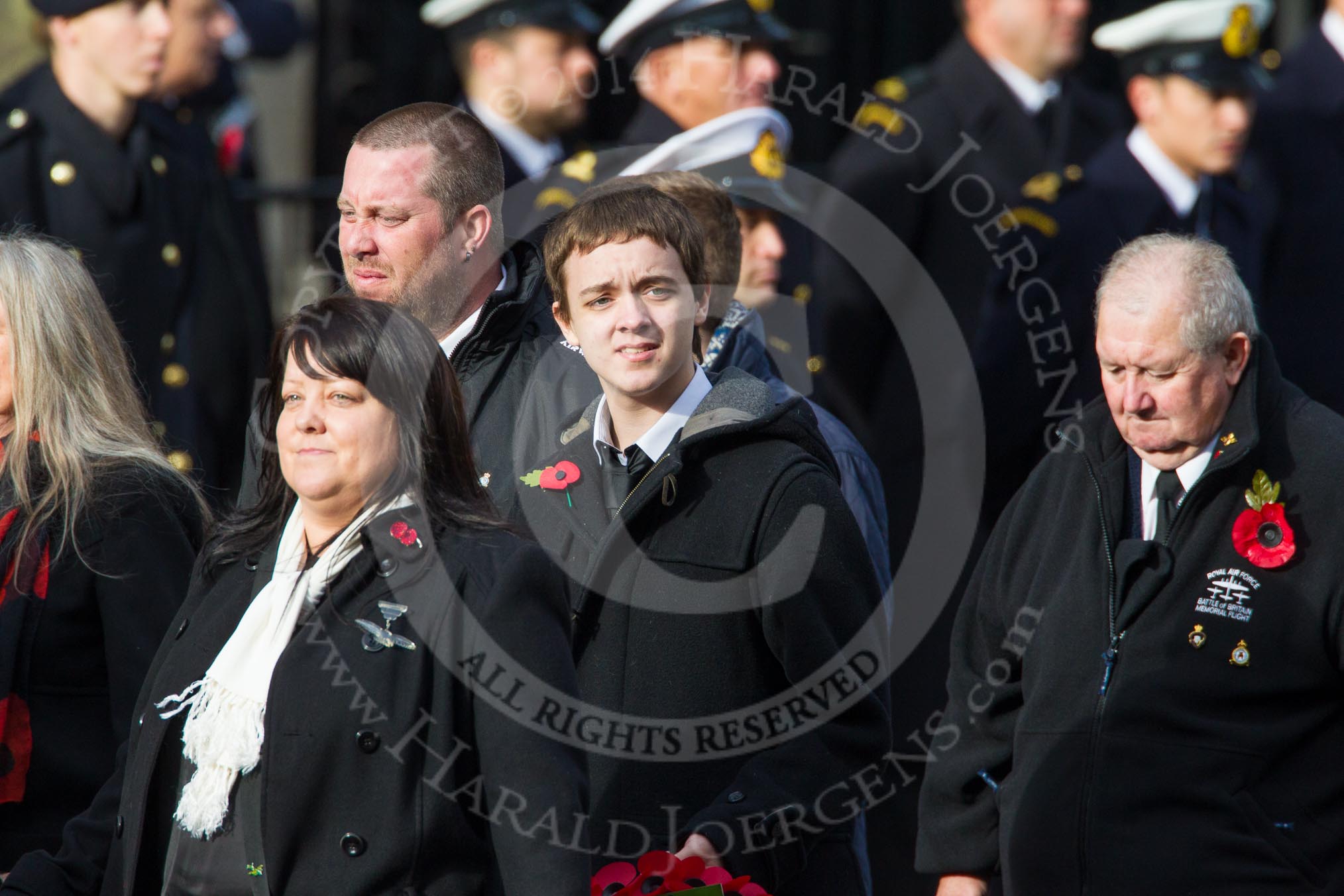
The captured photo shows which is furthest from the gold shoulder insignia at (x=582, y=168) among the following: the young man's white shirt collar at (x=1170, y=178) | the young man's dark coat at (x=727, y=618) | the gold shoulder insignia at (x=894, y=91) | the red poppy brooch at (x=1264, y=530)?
the red poppy brooch at (x=1264, y=530)

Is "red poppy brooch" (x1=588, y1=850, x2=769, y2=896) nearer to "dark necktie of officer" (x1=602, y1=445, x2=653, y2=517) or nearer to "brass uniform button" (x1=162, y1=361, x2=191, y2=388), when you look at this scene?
"dark necktie of officer" (x1=602, y1=445, x2=653, y2=517)

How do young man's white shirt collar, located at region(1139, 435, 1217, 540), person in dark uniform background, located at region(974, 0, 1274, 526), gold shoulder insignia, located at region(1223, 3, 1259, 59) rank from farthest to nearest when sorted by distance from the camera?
gold shoulder insignia, located at region(1223, 3, 1259, 59) → person in dark uniform background, located at region(974, 0, 1274, 526) → young man's white shirt collar, located at region(1139, 435, 1217, 540)

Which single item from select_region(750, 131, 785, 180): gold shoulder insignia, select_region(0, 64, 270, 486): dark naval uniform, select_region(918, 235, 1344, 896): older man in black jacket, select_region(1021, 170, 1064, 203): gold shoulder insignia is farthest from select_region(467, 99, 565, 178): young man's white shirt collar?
select_region(918, 235, 1344, 896): older man in black jacket

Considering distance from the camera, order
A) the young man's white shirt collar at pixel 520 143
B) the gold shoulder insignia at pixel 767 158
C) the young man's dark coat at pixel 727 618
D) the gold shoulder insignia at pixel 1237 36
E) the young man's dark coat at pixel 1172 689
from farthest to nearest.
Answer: the young man's white shirt collar at pixel 520 143 < the gold shoulder insignia at pixel 1237 36 < the gold shoulder insignia at pixel 767 158 < the young man's dark coat at pixel 1172 689 < the young man's dark coat at pixel 727 618

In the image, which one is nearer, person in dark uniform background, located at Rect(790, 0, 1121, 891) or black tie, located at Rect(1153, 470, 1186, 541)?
black tie, located at Rect(1153, 470, 1186, 541)

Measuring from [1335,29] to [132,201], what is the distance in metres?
4.37

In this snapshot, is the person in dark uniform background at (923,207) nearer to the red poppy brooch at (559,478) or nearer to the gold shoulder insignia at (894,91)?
the gold shoulder insignia at (894,91)

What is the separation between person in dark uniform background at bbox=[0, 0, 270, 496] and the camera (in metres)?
→ 6.25

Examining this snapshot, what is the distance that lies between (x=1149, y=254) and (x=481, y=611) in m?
1.80

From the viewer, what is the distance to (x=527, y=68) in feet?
24.2

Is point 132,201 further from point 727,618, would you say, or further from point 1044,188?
point 727,618

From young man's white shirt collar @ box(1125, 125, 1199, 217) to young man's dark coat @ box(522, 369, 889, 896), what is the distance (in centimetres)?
347

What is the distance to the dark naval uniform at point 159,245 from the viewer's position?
6254 mm

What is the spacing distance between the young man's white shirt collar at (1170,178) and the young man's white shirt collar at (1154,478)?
2790 millimetres
